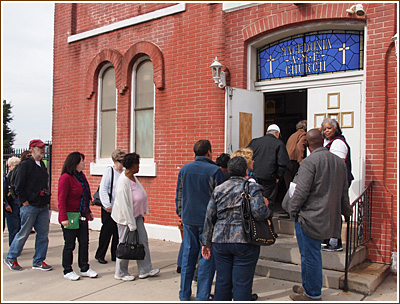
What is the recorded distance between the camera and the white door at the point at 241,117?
23.2ft

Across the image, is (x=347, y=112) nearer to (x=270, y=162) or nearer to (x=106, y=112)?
(x=270, y=162)

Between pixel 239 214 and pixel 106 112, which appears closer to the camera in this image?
pixel 239 214

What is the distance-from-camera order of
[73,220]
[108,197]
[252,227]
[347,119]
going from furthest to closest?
[347,119]
[108,197]
[73,220]
[252,227]

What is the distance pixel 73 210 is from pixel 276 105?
6.24 meters

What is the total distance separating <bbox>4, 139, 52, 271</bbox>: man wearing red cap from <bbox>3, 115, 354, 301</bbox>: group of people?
0.05 ft

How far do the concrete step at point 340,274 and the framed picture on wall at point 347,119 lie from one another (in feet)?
7.14

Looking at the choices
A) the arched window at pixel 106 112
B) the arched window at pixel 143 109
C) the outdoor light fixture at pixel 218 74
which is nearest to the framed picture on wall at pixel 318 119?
the outdoor light fixture at pixel 218 74

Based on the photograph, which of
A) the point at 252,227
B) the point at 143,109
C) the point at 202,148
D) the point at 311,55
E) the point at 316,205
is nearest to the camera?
the point at 252,227

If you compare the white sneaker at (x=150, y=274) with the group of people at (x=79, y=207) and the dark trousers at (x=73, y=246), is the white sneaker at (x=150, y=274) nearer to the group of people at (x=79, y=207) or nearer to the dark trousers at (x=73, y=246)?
the group of people at (x=79, y=207)

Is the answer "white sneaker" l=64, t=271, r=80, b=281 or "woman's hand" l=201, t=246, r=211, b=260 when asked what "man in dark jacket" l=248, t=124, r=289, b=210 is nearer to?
"woman's hand" l=201, t=246, r=211, b=260

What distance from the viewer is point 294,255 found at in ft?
19.2

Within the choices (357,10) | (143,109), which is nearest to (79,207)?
(143,109)

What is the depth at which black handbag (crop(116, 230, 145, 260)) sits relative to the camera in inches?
215

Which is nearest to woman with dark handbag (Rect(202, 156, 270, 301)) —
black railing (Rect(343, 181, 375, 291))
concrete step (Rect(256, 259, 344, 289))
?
concrete step (Rect(256, 259, 344, 289))
